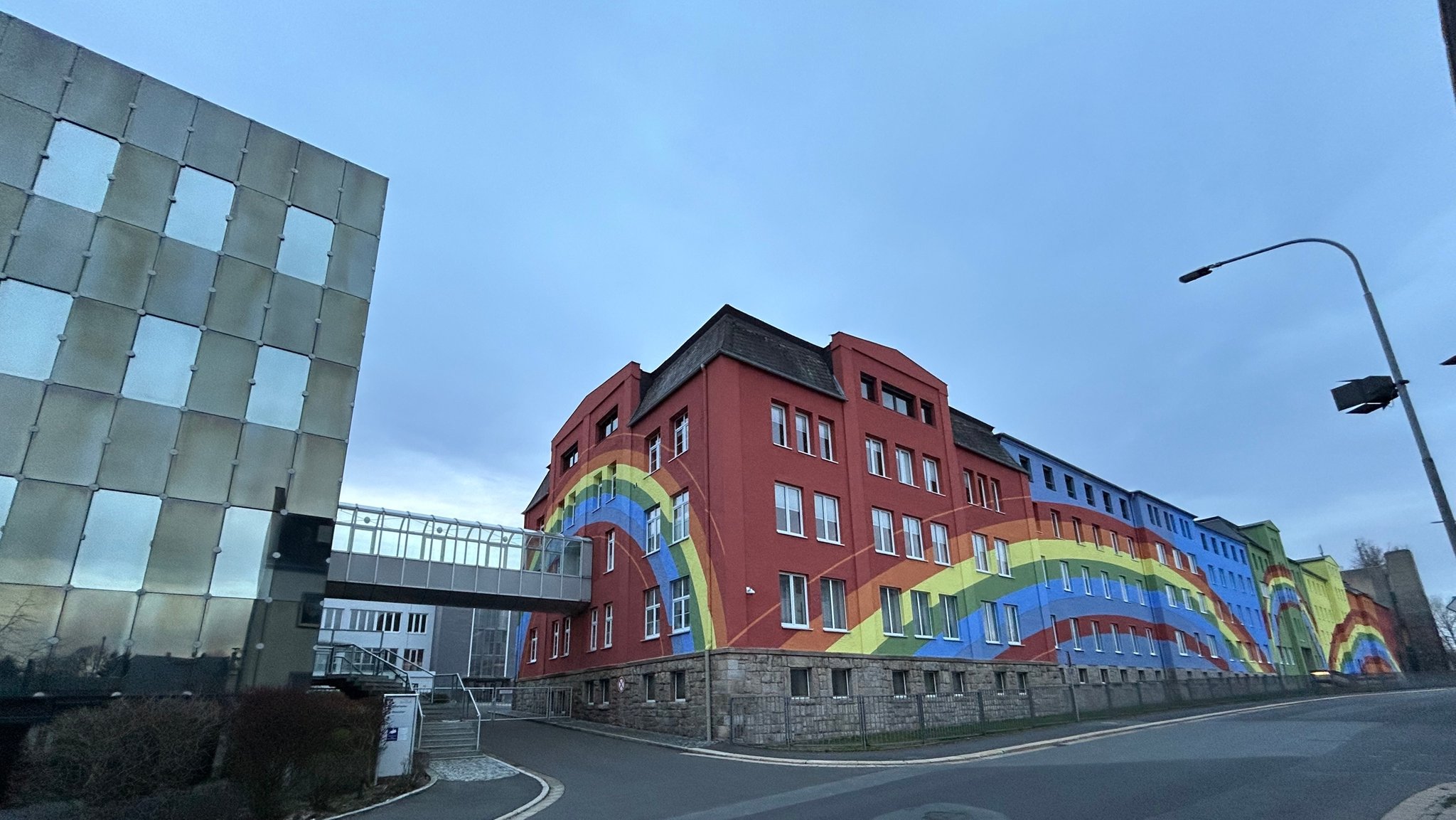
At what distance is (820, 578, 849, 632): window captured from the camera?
25.5m

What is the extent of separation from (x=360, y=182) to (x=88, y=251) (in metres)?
6.56

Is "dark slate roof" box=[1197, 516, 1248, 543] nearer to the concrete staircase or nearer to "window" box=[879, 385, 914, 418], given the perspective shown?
"window" box=[879, 385, 914, 418]

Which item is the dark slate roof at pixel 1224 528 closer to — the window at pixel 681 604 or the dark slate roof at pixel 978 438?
the dark slate roof at pixel 978 438

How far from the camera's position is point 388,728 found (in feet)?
48.4

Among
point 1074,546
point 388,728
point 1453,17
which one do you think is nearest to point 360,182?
point 388,728

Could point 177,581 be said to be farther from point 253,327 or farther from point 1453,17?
point 1453,17

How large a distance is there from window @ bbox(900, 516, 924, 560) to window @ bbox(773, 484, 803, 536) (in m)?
5.67

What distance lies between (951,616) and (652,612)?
12.5 m

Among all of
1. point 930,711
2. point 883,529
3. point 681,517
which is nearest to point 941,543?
point 883,529

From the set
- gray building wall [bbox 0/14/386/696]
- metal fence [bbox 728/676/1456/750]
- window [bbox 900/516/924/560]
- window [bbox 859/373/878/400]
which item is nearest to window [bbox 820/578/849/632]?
metal fence [bbox 728/676/1456/750]

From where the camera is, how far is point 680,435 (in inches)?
1125

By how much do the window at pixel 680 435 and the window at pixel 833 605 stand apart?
7.00 metres

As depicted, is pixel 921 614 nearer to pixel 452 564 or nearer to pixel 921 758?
pixel 921 758

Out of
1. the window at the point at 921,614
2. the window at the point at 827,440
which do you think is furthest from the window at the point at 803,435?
the window at the point at 921,614
